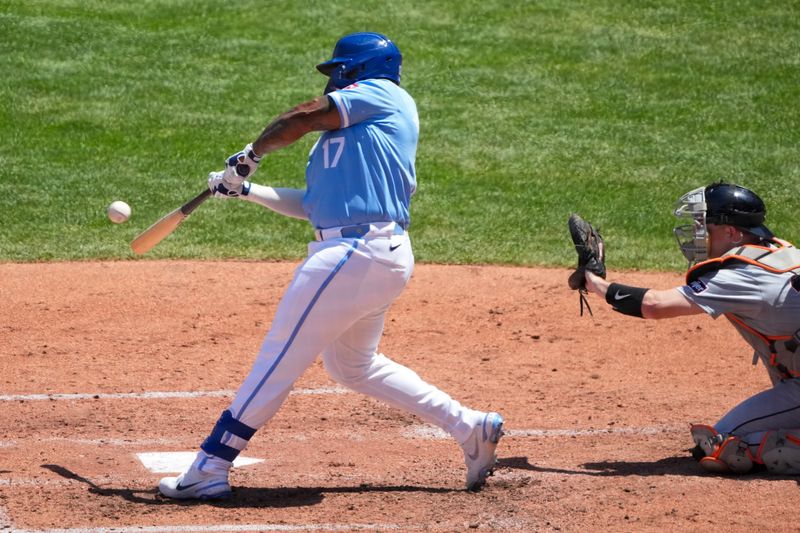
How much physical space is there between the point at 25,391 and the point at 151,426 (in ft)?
3.01

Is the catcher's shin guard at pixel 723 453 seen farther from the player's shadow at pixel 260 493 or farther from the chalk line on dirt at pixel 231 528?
the chalk line on dirt at pixel 231 528

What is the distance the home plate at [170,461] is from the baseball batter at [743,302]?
1771 millimetres

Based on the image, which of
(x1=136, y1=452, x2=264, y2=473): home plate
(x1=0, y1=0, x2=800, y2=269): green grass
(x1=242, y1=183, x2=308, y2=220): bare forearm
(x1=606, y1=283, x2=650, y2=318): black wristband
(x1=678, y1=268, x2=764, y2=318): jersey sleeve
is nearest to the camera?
(x1=678, y1=268, x2=764, y2=318): jersey sleeve

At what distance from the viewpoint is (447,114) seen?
1238cm

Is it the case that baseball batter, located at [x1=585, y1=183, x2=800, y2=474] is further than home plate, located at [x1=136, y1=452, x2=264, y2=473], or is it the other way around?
home plate, located at [x1=136, y1=452, x2=264, y2=473]

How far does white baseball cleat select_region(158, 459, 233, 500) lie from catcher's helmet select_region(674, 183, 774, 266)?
2.27 m

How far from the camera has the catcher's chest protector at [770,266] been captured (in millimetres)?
4898

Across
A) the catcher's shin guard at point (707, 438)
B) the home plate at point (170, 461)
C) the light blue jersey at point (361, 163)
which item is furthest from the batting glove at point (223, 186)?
the catcher's shin guard at point (707, 438)

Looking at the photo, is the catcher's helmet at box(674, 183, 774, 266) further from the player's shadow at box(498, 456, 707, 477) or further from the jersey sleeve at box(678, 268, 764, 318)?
the player's shadow at box(498, 456, 707, 477)

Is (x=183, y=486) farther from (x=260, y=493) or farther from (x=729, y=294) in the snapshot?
(x=729, y=294)

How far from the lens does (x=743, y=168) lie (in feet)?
36.9

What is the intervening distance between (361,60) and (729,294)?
1.79 metres

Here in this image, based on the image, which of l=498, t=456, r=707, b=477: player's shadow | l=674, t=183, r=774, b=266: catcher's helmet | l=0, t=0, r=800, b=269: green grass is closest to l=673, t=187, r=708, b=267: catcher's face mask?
l=674, t=183, r=774, b=266: catcher's helmet

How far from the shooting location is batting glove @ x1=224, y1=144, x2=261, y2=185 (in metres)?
4.78
